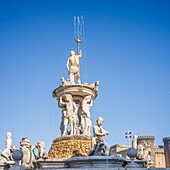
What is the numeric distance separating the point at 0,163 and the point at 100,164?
526cm

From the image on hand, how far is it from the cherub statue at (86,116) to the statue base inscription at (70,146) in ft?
3.26

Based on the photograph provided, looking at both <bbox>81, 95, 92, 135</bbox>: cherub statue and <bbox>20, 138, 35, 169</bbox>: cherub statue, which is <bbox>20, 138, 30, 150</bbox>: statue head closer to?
<bbox>20, 138, 35, 169</bbox>: cherub statue

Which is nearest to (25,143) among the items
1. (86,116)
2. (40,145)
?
(40,145)

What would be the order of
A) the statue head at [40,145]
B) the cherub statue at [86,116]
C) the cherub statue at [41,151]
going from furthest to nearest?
the cherub statue at [86,116] → the statue head at [40,145] → the cherub statue at [41,151]

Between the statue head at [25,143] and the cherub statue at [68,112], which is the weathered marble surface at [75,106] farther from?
the statue head at [25,143]

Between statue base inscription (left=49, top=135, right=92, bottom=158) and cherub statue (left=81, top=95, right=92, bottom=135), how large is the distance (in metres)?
0.99

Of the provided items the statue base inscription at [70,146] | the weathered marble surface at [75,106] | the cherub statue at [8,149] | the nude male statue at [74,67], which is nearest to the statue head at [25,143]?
the cherub statue at [8,149]

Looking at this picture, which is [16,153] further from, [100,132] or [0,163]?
[100,132]

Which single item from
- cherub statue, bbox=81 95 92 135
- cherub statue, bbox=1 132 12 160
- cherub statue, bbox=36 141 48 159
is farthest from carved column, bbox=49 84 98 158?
cherub statue, bbox=1 132 12 160

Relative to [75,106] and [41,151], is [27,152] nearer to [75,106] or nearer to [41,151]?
[41,151]

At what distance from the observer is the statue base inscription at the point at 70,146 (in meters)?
15.1

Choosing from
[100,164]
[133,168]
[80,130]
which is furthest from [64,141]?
[133,168]

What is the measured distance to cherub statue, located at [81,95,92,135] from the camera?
16625 mm

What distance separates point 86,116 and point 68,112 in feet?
4.09
